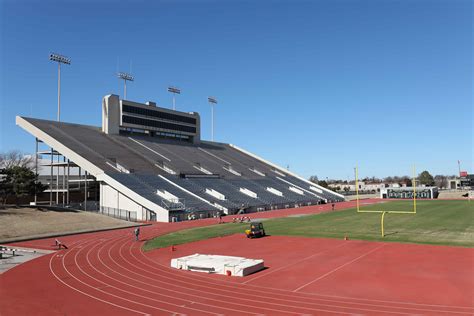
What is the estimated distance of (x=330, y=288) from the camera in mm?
17922

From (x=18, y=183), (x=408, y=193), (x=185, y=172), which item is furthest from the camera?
(x=408, y=193)

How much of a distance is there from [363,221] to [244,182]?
3389 cm

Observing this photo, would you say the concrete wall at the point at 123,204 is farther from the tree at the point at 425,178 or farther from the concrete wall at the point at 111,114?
the tree at the point at 425,178

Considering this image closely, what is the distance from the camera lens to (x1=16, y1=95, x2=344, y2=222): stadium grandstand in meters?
52.1

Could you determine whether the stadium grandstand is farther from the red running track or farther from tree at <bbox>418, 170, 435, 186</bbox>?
tree at <bbox>418, 170, 435, 186</bbox>

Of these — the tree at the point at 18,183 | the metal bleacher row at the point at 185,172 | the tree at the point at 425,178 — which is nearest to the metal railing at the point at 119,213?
the metal bleacher row at the point at 185,172

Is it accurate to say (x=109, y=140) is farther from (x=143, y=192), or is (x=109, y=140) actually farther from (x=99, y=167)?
(x=143, y=192)

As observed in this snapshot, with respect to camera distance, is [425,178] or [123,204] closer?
[123,204]

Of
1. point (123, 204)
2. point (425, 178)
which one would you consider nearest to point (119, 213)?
point (123, 204)

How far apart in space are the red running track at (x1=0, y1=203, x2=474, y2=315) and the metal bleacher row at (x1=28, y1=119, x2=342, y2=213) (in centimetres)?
2698

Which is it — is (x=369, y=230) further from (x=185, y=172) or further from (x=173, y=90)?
(x=173, y=90)

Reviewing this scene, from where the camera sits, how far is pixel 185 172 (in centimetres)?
6788

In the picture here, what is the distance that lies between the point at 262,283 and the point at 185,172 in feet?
164

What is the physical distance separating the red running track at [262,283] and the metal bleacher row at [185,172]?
88.5ft
